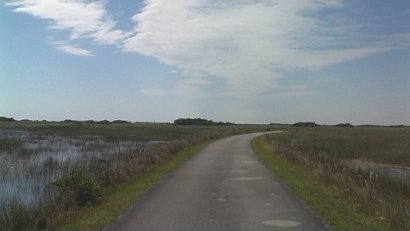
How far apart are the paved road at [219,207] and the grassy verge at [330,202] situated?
0.33 metres

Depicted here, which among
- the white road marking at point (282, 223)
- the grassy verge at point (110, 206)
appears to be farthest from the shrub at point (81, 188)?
the white road marking at point (282, 223)

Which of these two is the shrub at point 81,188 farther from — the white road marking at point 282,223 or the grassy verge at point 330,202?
the grassy verge at point 330,202

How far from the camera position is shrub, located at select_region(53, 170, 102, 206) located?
12.7 m

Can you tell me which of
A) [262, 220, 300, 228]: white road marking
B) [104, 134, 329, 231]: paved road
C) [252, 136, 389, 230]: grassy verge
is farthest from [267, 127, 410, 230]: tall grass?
[262, 220, 300, 228]: white road marking

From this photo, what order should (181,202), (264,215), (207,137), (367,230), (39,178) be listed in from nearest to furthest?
1. (367,230)
2. (264,215)
3. (181,202)
4. (39,178)
5. (207,137)

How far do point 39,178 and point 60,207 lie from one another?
8078 millimetres

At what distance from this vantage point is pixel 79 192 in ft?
41.9

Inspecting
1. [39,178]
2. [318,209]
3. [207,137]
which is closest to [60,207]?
[318,209]

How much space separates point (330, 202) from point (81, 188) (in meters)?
6.18

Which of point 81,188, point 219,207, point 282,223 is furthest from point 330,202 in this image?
point 81,188

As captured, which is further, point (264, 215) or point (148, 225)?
point (264, 215)

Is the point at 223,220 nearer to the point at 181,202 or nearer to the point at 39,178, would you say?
the point at 181,202

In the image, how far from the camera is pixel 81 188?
1283 cm

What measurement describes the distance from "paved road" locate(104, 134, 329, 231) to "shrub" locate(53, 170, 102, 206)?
1.33 m
